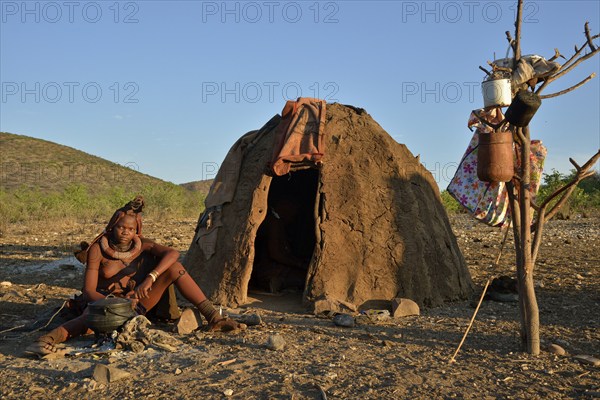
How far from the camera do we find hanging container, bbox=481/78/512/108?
451 centimetres

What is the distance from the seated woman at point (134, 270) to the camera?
527 centimetres

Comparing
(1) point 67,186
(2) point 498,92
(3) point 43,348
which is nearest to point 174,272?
(3) point 43,348

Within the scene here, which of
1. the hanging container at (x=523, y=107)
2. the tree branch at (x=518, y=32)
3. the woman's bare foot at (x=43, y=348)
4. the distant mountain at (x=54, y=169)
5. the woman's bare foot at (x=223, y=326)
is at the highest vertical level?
the distant mountain at (x=54, y=169)

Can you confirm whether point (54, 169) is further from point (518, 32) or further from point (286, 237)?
point (518, 32)

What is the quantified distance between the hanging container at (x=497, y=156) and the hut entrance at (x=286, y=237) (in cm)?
388

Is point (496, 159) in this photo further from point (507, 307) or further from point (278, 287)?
point (278, 287)

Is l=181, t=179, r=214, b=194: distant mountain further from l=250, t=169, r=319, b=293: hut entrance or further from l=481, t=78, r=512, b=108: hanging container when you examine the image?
l=481, t=78, r=512, b=108: hanging container

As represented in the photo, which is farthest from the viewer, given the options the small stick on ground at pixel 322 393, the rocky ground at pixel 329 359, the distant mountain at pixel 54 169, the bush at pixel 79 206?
the distant mountain at pixel 54 169

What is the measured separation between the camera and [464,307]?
22.0 ft

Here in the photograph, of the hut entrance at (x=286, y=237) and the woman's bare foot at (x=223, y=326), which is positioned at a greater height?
the hut entrance at (x=286, y=237)

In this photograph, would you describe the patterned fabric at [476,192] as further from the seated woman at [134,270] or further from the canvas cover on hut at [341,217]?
the seated woman at [134,270]

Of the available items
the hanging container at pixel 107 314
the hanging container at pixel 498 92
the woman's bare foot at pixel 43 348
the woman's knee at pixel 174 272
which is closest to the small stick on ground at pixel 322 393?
the hanging container at pixel 107 314

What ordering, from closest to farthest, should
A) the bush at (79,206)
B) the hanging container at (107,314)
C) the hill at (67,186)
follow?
the hanging container at (107,314) < the bush at (79,206) < the hill at (67,186)

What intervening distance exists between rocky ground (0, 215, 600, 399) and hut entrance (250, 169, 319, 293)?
670 millimetres
